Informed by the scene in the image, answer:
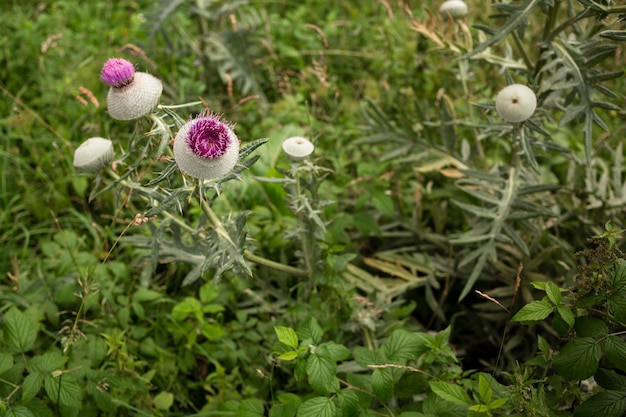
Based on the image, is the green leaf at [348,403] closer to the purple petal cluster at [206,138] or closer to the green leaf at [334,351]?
the green leaf at [334,351]

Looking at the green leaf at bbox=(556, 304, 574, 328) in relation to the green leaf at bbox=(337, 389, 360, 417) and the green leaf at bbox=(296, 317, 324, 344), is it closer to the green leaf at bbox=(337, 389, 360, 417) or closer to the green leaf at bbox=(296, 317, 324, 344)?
the green leaf at bbox=(337, 389, 360, 417)

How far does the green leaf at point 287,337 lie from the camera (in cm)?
194

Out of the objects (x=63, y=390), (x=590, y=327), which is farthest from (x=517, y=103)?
(x=63, y=390)

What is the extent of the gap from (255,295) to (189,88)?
2.14 m

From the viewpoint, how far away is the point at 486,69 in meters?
4.01

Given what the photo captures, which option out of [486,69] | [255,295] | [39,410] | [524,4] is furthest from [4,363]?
[486,69]

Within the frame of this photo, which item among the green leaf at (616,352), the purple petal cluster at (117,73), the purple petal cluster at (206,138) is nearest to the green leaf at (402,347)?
the green leaf at (616,352)

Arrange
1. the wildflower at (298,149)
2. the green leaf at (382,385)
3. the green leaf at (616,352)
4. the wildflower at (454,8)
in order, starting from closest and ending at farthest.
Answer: the green leaf at (616,352)
the green leaf at (382,385)
the wildflower at (298,149)
the wildflower at (454,8)

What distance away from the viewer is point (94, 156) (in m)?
2.20

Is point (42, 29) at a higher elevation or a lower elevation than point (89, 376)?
higher

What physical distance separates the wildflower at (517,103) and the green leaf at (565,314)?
880mm

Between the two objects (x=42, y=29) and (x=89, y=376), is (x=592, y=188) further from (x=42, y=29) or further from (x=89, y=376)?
(x=42, y=29)

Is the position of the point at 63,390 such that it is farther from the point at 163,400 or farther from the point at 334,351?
the point at 334,351

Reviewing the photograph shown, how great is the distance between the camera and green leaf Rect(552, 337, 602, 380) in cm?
173
